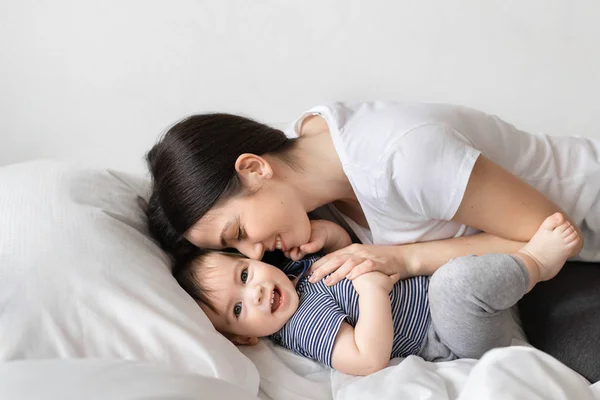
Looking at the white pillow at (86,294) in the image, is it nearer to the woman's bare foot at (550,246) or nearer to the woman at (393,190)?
the woman at (393,190)

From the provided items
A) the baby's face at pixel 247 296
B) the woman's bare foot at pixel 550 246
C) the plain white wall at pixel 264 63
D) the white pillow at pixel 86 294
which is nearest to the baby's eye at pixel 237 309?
the baby's face at pixel 247 296

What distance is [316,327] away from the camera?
1062 mm

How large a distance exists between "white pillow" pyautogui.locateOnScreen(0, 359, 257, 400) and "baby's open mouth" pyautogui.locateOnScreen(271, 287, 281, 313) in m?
0.31

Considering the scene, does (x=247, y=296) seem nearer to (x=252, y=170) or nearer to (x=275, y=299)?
(x=275, y=299)

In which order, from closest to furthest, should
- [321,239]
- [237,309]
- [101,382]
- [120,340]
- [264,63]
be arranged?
[101,382] < [120,340] < [237,309] < [321,239] < [264,63]

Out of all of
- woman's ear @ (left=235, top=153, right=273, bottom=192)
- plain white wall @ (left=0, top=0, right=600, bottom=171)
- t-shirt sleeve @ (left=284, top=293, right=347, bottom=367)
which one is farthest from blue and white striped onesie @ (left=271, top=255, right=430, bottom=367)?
plain white wall @ (left=0, top=0, right=600, bottom=171)

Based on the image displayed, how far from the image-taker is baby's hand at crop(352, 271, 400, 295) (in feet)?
3.52

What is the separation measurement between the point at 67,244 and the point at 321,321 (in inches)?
17.0

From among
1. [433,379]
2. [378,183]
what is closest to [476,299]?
[433,379]

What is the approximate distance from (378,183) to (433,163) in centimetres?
10

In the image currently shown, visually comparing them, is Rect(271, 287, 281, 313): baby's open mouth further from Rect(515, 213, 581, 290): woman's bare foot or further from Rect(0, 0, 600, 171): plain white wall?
Rect(0, 0, 600, 171): plain white wall

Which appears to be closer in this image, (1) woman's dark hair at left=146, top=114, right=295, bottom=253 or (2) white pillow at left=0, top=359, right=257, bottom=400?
(2) white pillow at left=0, top=359, right=257, bottom=400

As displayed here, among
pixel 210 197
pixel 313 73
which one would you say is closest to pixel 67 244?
pixel 210 197

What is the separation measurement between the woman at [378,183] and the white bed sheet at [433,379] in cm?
17
